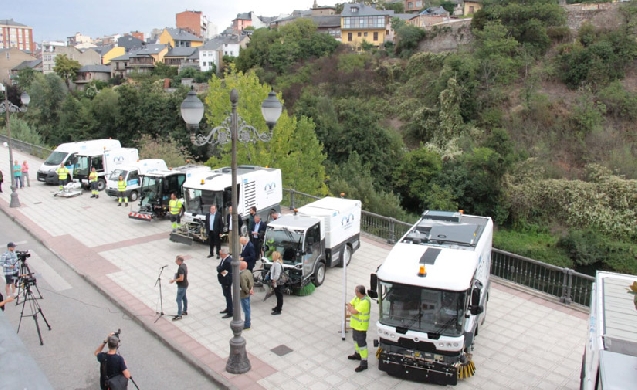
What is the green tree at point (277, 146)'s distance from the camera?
32.1 m

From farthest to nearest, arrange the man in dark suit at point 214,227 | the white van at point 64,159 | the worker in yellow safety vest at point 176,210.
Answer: the white van at point 64,159 → the worker in yellow safety vest at point 176,210 → the man in dark suit at point 214,227

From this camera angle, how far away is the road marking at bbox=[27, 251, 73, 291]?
14.2 metres

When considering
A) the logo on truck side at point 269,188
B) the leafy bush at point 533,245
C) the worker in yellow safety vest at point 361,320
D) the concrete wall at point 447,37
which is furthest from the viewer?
the concrete wall at point 447,37

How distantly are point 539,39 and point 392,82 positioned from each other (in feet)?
53.3

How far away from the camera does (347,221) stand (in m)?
15.2

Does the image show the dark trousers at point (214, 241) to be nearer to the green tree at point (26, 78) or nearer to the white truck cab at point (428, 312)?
the white truck cab at point (428, 312)

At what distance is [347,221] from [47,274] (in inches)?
347

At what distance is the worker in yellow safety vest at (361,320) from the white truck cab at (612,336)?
373cm

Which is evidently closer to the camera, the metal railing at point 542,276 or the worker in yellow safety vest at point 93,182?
the metal railing at point 542,276

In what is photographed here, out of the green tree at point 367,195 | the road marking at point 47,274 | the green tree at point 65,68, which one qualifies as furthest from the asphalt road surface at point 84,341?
the green tree at point 65,68

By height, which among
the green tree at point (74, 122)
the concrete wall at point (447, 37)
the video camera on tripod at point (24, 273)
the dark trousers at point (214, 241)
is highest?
the concrete wall at point (447, 37)

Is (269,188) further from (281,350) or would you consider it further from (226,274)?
(281,350)

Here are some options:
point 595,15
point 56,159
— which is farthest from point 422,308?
point 595,15

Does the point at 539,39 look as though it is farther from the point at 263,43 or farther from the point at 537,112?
the point at 263,43
